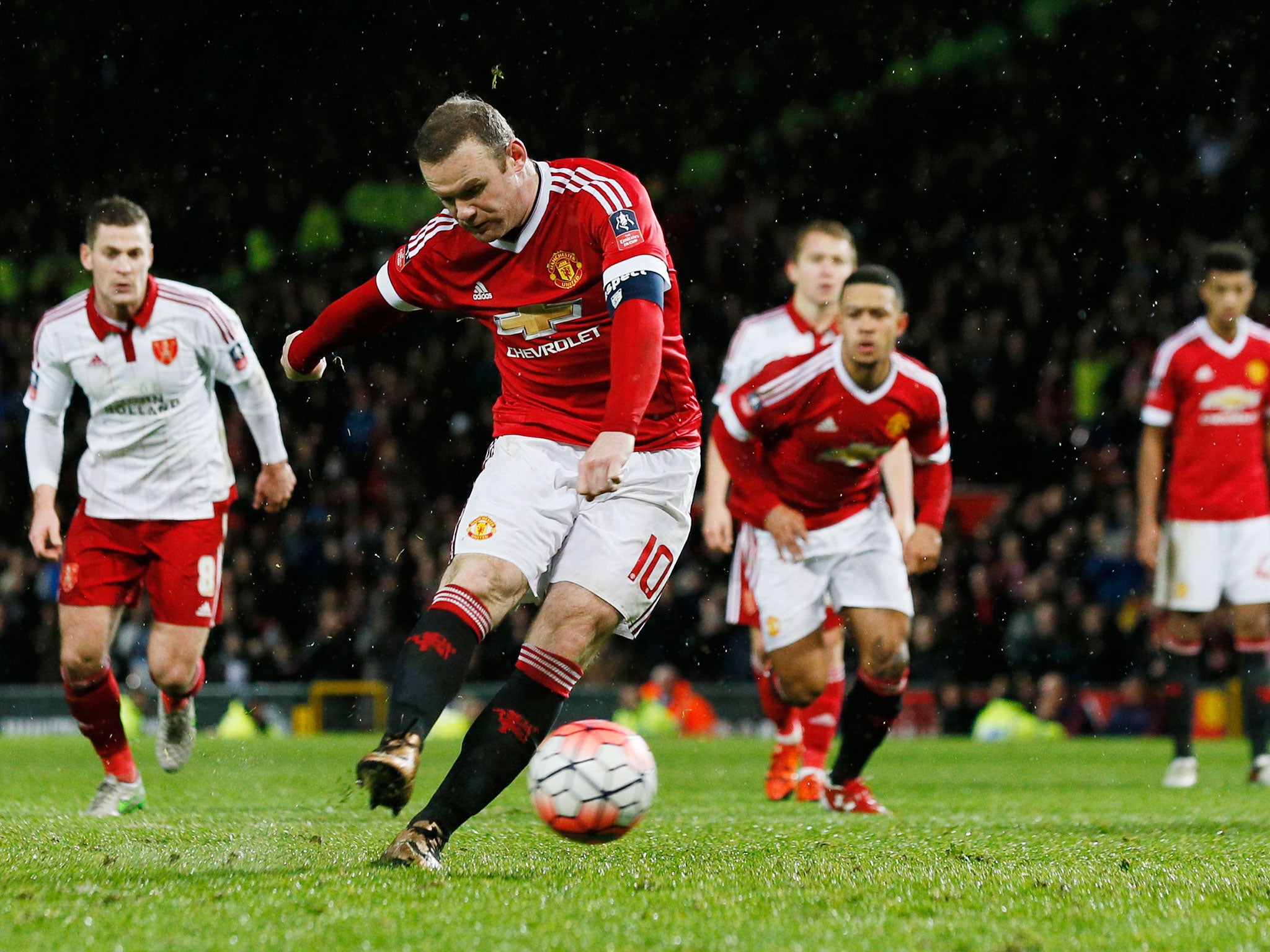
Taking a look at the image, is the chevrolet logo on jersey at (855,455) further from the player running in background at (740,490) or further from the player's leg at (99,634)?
the player's leg at (99,634)

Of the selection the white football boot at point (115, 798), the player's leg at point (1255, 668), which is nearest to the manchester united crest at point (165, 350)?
the white football boot at point (115, 798)

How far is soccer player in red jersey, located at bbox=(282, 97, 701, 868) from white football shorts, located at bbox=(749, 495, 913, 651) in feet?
6.82

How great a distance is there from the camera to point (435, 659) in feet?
12.9

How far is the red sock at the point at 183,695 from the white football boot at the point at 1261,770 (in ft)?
17.1

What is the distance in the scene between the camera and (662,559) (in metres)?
4.43

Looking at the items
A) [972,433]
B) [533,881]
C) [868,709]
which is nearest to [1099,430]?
[972,433]

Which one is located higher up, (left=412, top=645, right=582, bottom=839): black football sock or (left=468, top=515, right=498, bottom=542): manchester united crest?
(left=468, top=515, right=498, bottom=542): manchester united crest

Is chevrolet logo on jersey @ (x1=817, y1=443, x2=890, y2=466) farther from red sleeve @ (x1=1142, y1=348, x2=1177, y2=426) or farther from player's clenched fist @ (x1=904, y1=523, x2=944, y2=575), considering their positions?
red sleeve @ (x1=1142, y1=348, x2=1177, y2=426)

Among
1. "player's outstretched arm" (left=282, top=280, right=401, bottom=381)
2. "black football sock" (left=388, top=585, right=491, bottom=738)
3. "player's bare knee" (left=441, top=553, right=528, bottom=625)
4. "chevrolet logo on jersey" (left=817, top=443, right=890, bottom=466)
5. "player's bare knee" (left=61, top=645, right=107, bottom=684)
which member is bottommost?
"player's bare knee" (left=61, top=645, right=107, bottom=684)

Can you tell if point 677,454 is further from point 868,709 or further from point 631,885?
point 868,709

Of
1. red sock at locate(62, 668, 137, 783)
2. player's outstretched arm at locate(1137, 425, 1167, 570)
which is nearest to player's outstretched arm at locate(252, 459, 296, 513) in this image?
red sock at locate(62, 668, 137, 783)

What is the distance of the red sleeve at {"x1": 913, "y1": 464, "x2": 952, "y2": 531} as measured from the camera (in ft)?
21.4

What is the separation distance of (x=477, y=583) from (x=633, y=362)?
694 millimetres

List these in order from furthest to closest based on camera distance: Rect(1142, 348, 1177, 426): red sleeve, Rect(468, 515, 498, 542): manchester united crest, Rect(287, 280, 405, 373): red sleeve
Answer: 1. Rect(1142, 348, 1177, 426): red sleeve
2. Rect(287, 280, 405, 373): red sleeve
3. Rect(468, 515, 498, 542): manchester united crest
